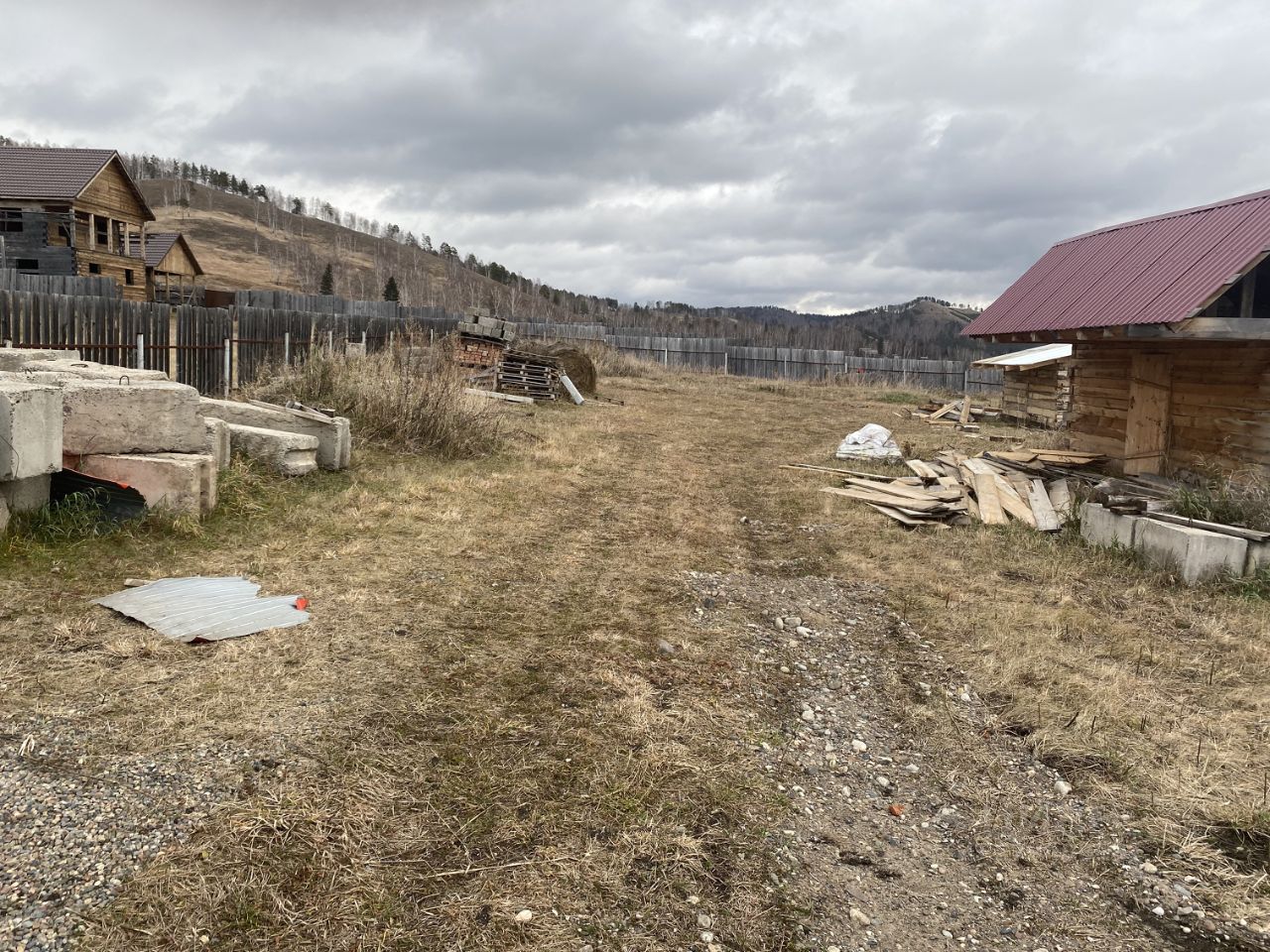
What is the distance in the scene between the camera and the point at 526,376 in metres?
19.1

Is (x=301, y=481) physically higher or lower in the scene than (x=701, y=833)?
higher

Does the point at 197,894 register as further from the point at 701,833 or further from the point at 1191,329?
the point at 1191,329

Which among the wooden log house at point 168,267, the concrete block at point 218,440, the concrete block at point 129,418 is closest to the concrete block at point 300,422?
the concrete block at point 218,440

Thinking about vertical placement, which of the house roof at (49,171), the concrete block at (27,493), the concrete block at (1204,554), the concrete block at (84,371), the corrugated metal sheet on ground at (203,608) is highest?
the house roof at (49,171)

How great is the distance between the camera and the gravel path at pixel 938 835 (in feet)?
8.92

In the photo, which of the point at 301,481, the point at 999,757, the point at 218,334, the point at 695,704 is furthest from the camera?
the point at 218,334

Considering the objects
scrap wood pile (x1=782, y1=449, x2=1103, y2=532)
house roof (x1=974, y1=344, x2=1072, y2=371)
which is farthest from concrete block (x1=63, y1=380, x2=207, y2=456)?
house roof (x1=974, y1=344, x2=1072, y2=371)

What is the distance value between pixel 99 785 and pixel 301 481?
5703 millimetres

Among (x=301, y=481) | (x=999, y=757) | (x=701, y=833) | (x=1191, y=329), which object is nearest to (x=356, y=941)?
(x=701, y=833)

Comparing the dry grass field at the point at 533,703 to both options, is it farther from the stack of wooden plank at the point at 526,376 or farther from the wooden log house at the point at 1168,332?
the stack of wooden plank at the point at 526,376

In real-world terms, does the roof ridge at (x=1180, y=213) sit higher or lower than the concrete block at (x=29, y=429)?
higher

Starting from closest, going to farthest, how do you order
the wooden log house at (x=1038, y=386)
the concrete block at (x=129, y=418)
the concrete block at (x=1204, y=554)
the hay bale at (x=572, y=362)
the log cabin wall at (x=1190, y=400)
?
the concrete block at (x=129, y=418)
the concrete block at (x=1204, y=554)
the log cabin wall at (x=1190, y=400)
the wooden log house at (x=1038, y=386)
the hay bale at (x=572, y=362)

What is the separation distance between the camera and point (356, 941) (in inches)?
94.7

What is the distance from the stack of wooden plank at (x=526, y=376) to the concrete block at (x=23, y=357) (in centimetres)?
1055
